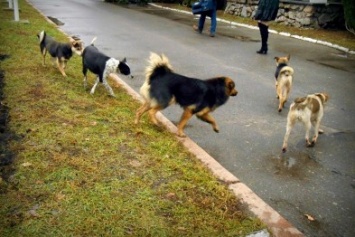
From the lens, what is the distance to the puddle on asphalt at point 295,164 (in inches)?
186

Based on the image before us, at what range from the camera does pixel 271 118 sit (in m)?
6.56

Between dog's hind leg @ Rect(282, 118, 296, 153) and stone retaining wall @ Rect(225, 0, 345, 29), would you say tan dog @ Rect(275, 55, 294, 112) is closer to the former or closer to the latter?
dog's hind leg @ Rect(282, 118, 296, 153)

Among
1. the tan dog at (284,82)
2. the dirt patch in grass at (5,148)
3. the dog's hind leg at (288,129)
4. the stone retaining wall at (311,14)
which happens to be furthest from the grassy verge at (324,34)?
the dirt patch in grass at (5,148)

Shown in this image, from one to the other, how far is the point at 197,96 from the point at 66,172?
6.71 feet

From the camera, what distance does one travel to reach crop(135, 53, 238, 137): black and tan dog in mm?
5207

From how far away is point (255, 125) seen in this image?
6230 millimetres

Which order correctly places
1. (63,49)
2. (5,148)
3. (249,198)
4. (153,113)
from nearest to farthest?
(249,198) < (5,148) < (153,113) < (63,49)

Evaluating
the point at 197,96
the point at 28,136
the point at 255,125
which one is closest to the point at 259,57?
the point at 255,125

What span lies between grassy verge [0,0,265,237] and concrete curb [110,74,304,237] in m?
0.12

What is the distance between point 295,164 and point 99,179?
2.58 meters

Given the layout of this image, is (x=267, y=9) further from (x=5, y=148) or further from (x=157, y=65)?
(x=5, y=148)

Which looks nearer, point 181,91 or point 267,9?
point 181,91

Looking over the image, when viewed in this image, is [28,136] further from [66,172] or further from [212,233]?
[212,233]

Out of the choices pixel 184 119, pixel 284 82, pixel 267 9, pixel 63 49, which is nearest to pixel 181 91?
pixel 184 119
